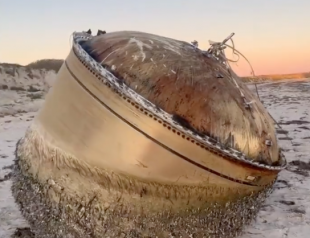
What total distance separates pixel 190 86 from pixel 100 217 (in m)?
0.93

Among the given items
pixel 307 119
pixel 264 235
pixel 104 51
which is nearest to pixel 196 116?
pixel 104 51

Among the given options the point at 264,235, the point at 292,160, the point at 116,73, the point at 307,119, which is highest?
the point at 116,73

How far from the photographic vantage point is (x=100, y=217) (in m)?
2.98

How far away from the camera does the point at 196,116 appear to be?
2.96 m

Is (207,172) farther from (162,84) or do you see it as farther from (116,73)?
(116,73)

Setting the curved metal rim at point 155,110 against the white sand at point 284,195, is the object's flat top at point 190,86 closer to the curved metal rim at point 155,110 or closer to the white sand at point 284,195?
the curved metal rim at point 155,110

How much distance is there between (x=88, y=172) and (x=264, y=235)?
185 centimetres

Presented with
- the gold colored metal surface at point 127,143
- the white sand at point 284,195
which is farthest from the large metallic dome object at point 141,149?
the white sand at point 284,195

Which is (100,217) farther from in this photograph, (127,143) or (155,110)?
(155,110)

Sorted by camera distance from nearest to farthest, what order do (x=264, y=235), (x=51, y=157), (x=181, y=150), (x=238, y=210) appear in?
(x=181, y=150)
(x=51, y=157)
(x=238, y=210)
(x=264, y=235)

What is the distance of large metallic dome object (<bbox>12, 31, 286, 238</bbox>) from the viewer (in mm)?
2887

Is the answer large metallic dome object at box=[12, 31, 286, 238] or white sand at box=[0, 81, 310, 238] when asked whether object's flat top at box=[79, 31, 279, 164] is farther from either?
white sand at box=[0, 81, 310, 238]

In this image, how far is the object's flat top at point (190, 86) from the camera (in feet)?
9.72

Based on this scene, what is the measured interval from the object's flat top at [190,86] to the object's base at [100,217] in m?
0.46
